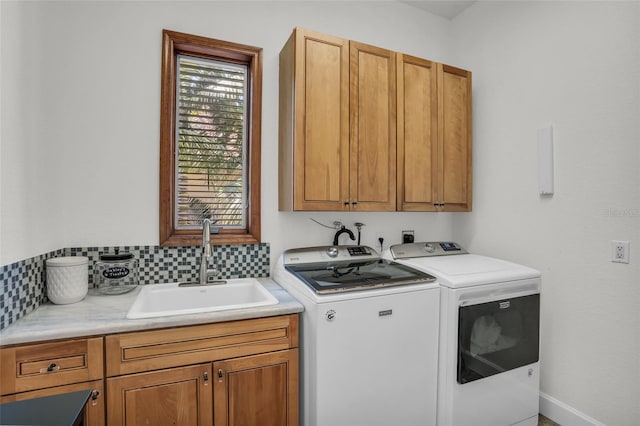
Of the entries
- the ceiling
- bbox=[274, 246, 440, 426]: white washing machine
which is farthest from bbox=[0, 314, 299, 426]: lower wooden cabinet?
the ceiling

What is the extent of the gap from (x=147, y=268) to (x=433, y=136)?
2.09m

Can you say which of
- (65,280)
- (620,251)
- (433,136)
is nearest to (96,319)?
(65,280)

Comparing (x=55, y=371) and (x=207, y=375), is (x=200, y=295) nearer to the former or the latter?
(x=207, y=375)

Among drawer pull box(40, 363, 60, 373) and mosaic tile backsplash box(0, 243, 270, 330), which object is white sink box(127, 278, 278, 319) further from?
drawer pull box(40, 363, 60, 373)

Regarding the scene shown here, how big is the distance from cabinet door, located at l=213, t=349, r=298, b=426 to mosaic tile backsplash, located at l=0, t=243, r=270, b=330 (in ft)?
2.27

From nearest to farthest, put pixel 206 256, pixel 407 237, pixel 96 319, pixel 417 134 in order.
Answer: pixel 96 319
pixel 206 256
pixel 417 134
pixel 407 237

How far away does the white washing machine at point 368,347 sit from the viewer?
155 cm

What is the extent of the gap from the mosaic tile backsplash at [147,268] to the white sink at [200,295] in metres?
0.08

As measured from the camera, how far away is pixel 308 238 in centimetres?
234

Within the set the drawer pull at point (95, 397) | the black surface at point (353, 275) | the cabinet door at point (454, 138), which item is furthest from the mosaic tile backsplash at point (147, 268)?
the cabinet door at point (454, 138)

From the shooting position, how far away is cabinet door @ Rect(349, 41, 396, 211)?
6.86ft

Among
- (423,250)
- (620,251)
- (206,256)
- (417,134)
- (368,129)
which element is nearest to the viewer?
(620,251)

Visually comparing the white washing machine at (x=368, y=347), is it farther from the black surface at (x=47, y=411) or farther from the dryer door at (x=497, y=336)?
the black surface at (x=47, y=411)

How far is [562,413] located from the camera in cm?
203
